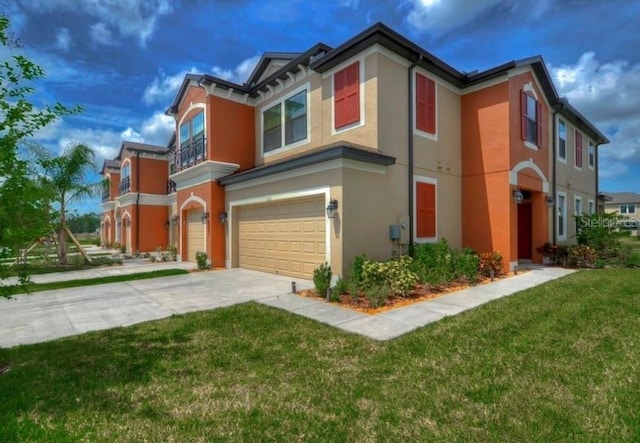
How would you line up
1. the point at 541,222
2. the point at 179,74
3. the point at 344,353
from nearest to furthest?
the point at 344,353 < the point at 541,222 < the point at 179,74

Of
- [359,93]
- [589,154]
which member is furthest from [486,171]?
[589,154]

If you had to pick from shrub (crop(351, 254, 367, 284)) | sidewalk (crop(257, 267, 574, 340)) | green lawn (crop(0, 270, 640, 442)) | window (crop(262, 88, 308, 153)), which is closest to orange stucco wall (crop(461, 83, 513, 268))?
sidewalk (crop(257, 267, 574, 340))

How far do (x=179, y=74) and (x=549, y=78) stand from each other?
15.8 meters

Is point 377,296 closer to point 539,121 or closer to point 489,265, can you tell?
point 489,265

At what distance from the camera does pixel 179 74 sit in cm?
1562

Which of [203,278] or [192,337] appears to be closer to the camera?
[192,337]

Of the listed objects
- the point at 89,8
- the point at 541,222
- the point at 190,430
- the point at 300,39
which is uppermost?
the point at 300,39

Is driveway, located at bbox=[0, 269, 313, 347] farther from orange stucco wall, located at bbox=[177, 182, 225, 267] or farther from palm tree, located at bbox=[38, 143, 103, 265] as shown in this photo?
palm tree, located at bbox=[38, 143, 103, 265]

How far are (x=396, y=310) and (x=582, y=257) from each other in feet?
33.7

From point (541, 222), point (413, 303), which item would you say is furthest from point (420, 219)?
point (541, 222)

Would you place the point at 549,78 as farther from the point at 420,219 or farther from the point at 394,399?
the point at 394,399

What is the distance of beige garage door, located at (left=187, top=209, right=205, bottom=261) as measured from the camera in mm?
14859

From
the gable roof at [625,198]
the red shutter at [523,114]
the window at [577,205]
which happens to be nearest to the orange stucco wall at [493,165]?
the red shutter at [523,114]

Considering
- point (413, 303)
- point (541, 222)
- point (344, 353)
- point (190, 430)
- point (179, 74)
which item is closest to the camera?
point (190, 430)
